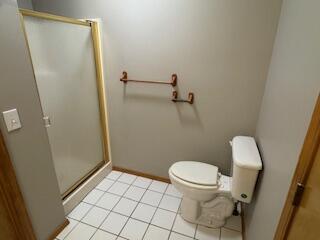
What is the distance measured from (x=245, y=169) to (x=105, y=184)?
1539 mm

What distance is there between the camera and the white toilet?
1.32 metres

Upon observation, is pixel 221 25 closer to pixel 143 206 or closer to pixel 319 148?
pixel 319 148

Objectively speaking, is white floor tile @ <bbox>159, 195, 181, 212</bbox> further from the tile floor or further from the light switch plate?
the light switch plate

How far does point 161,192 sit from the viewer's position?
205cm

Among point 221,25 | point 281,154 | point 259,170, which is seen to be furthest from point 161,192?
point 221,25

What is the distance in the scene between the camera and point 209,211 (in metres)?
1.64

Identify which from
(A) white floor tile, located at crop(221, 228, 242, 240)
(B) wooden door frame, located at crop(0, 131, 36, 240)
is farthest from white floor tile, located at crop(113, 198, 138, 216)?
(A) white floor tile, located at crop(221, 228, 242, 240)

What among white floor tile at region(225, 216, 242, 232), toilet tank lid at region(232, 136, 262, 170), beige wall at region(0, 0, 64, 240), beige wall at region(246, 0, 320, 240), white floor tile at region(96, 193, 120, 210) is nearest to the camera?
beige wall at region(246, 0, 320, 240)

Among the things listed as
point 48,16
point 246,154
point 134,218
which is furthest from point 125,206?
point 48,16

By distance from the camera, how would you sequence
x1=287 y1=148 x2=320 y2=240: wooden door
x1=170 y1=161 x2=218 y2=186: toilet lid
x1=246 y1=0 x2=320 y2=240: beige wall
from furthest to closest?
x1=170 y1=161 x2=218 y2=186: toilet lid
x1=246 y1=0 x2=320 y2=240: beige wall
x1=287 y1=148 x2=320 y2=240: wooden door

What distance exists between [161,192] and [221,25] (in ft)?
5.52

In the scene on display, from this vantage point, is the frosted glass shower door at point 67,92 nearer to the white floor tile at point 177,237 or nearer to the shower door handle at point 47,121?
the shower door handle at point 47,121

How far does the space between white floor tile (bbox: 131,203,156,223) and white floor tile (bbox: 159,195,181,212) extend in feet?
0.37

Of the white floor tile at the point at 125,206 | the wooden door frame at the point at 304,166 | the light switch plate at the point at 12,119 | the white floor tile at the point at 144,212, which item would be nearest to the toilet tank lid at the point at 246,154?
the wooden door frame at the point at 304,166
